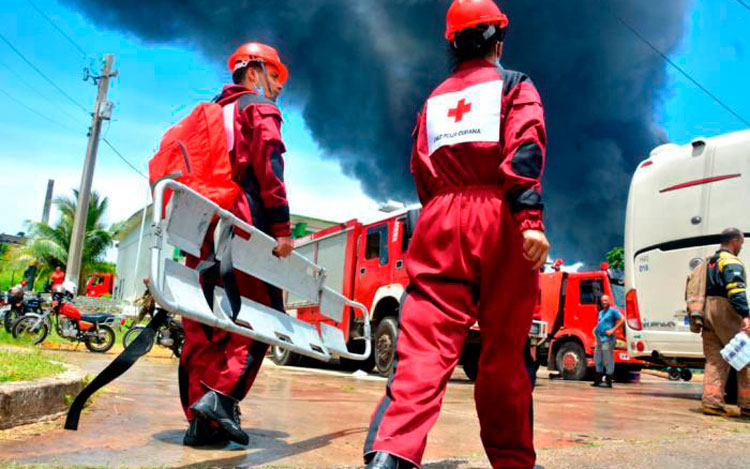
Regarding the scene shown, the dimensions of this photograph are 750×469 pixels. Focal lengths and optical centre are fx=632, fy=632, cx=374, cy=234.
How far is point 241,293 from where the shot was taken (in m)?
2.72

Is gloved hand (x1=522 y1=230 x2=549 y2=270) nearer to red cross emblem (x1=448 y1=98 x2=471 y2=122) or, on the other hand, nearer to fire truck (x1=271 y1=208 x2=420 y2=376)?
red cross emblem (x1=448 y1=98 x2=471 y2=122)

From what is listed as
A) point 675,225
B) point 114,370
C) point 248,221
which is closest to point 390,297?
point 675,225

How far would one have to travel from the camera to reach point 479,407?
2.12m

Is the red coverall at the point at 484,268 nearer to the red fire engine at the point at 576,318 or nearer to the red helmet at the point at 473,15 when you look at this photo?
the red helmet at the point at 473,15

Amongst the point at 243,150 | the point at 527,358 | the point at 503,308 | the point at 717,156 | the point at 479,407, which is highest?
the point at 717,156

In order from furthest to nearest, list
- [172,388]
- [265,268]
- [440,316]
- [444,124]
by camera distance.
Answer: [172,388], [265,268], [444,124], [440,316]

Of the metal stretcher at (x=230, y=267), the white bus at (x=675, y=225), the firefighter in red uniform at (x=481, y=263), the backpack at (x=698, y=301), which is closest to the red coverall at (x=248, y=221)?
the metal stretcher at (x=230, y=267)

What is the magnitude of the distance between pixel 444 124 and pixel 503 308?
0.69m

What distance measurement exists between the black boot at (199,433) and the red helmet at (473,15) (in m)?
1.88

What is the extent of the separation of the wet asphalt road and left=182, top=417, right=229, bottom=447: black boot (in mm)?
72

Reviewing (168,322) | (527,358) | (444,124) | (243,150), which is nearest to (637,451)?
(527,358)

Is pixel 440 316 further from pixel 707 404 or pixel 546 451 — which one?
pixel 707 404

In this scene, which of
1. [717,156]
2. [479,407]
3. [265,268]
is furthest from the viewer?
[717,156]

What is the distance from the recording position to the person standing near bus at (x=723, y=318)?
17.5 feet
